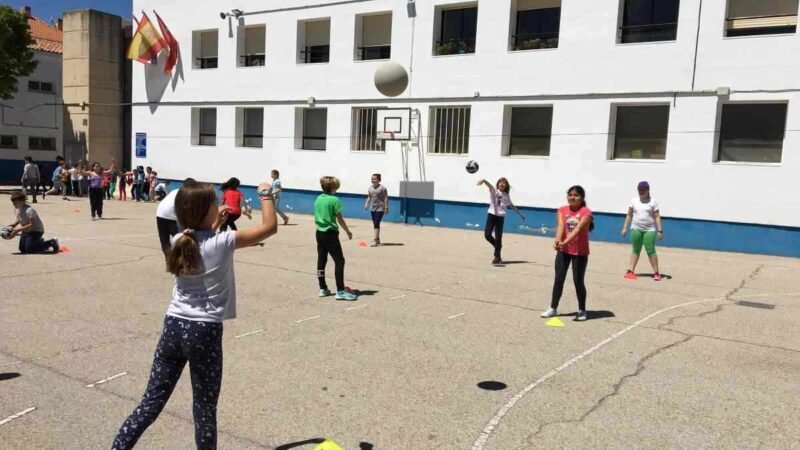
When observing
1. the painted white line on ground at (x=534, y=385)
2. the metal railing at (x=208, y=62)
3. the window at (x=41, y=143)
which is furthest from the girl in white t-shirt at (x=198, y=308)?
the window at (x=41, y=143)

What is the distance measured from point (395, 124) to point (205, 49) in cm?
1061

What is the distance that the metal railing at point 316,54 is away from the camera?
2306 centimetres

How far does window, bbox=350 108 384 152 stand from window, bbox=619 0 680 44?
825 centimetres

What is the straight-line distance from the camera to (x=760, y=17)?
1564 centimetres

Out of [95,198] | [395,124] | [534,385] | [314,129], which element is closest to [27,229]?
[95,198]

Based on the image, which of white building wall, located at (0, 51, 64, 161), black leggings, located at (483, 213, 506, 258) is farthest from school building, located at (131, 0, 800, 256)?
white building wall, located at (0, 51, 64, 161)

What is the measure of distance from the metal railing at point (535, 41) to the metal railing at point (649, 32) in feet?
6.42

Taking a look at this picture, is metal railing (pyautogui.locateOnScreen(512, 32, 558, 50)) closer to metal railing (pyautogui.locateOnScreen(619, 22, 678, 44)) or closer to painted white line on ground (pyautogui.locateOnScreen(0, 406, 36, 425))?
metal railing (pyautogui.locateOnScreen(619, 22, 678, 44))

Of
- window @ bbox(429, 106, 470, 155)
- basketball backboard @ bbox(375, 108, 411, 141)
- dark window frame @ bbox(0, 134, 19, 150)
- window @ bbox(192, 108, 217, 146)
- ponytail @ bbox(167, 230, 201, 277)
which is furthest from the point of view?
dark window frame @ bbox(0, 134, 19, 150)

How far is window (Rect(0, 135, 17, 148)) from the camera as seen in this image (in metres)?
36.4

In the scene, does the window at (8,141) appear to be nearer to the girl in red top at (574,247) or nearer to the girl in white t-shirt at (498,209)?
the girl in white t-shirt at (498,209)

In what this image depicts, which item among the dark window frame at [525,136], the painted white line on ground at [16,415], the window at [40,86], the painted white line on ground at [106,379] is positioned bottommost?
the painted white line on ground at [16,415]

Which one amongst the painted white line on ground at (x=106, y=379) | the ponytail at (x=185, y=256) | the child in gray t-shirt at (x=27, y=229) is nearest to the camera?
the ponytail at (x=185, y=256)

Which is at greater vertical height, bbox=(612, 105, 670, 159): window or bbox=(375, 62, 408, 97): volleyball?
bbox=(375, 62, 408, 97): volleyball
